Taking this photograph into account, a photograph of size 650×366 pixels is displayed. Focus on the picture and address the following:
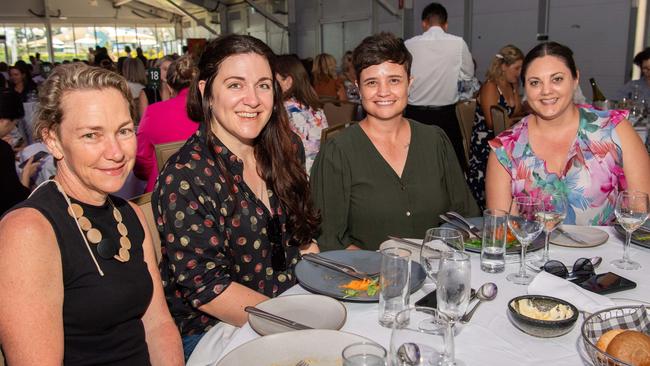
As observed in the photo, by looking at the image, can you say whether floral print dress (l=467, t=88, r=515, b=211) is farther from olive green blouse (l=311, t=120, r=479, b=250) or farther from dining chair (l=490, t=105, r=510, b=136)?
olive green blouse (l=311, t=120, r=479, b=250)

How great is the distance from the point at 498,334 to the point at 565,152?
4.54 feet

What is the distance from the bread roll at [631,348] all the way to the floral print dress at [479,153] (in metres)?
3.82

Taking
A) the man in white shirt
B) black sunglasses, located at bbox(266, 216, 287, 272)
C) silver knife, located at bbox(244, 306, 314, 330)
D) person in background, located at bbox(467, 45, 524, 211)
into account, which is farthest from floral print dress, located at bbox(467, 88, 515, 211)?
silver knife, located at bbox(244, 306, 314, 330)

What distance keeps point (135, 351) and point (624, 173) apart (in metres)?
2.09

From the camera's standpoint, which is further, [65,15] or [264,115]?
[65,15]

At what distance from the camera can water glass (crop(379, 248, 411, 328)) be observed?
1230mm

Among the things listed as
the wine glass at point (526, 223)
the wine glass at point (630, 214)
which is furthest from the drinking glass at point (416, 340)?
the wine glass at point (630, 214)

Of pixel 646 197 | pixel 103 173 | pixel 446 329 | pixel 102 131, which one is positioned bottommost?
pixel 446 329

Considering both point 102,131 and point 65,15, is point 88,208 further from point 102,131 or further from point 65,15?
point 65,15

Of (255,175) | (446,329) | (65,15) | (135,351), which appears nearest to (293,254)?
(255,175)

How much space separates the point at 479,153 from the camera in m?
4.83

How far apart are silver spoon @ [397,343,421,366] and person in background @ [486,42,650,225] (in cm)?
156

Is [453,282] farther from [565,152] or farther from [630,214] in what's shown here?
[565,152]

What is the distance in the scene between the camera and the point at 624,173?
2256 mm
